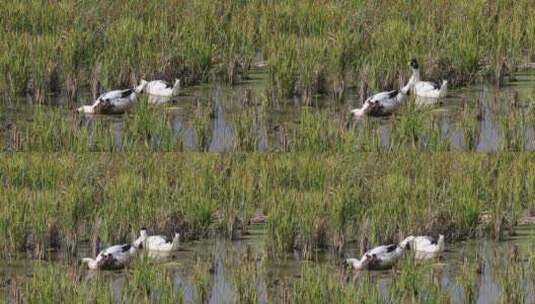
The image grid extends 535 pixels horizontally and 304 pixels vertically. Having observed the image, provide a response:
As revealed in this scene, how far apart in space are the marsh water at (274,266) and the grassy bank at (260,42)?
350cm

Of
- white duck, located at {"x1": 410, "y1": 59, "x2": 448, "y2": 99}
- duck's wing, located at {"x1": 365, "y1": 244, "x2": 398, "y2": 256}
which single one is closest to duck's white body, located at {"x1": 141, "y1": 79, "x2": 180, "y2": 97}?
white duck, located at {"x1": 410, "y1": 59, "x2": 448, "y2": 99}

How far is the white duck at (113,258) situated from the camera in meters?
16.8

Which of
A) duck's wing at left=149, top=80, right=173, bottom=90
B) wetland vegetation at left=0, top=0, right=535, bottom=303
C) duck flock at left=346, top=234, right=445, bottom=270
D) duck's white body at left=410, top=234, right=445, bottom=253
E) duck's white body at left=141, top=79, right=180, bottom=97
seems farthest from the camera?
duck's wing at left=149, top=80, right=173, bottom=90

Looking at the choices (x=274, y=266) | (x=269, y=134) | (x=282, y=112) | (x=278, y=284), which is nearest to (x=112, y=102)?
(x=282, y=112)

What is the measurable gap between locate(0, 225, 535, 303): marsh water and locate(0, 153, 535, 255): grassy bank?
135 millimetres

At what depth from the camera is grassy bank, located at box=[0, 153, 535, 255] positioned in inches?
676

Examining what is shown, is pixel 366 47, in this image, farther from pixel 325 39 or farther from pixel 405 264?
pixel 405 264

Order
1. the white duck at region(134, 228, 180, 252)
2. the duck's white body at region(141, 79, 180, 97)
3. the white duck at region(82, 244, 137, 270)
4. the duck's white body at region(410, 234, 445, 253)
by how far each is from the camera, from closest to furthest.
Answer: the white duck at region(82, 244, 137, 270) → the duck's white body at region(410, 234, 445, 253) → the white duck at region(134, 228, 180, 252) → the duck's white body at region(141, 79, 180, 97)

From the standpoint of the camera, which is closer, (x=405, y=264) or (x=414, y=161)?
(x=405, y=264)

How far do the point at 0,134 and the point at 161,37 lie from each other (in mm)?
3164

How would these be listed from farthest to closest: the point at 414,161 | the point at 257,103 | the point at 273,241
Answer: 1. the point at 257,103
2. the point at 414,161
3. the point at 273,241

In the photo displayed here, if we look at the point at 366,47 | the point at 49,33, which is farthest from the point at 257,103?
the point at 49,33

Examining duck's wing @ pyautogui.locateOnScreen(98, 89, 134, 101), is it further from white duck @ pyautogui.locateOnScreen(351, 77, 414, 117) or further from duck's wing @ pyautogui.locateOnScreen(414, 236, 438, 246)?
duck's wing @ pyautogui.locateOnScreen(414, 236, 438, 246)

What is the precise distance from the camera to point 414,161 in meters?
18.5
